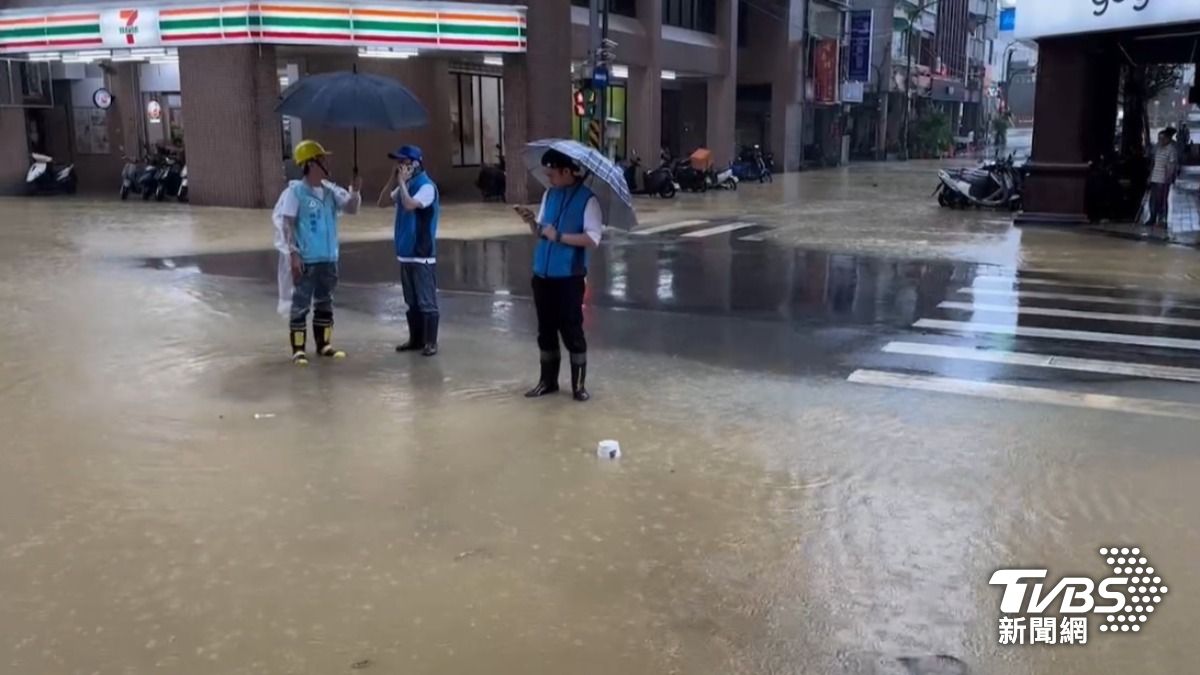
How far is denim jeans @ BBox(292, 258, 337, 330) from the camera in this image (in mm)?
8359

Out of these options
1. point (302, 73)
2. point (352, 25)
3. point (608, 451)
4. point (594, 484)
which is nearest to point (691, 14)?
point (302, 73)

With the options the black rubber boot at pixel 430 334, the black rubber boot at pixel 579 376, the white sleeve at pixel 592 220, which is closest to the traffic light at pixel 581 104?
the black rubber boot at pixel 430 334

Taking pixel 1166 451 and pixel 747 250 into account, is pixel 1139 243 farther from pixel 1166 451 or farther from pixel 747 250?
pixel 1166 451

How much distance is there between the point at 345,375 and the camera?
8.16 metres

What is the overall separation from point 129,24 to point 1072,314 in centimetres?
2098

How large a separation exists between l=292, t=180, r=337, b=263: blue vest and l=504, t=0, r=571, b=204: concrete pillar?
53.4 ft

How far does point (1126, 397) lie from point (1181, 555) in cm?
306

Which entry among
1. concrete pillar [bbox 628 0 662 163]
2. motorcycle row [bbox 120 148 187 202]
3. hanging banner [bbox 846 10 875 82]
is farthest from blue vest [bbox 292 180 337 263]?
hanging banner [bbox 846 10 875 82]

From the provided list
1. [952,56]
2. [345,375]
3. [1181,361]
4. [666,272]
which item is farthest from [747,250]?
[952,56]

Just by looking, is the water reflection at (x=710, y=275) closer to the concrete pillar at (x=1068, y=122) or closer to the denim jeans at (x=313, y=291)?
the denim jeans at (x=313, y=291)

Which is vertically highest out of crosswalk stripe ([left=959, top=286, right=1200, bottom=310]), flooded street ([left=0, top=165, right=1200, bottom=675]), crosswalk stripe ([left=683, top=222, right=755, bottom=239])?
crosswalk stripe ([left=683, top=222, right=755, bottom=239])

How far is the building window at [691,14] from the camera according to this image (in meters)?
34.6

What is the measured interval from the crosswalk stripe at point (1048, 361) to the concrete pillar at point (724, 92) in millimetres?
28636

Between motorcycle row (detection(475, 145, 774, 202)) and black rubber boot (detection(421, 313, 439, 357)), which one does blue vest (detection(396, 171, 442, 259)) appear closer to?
black rubber boot (detection(421, 313, 439, 357))
